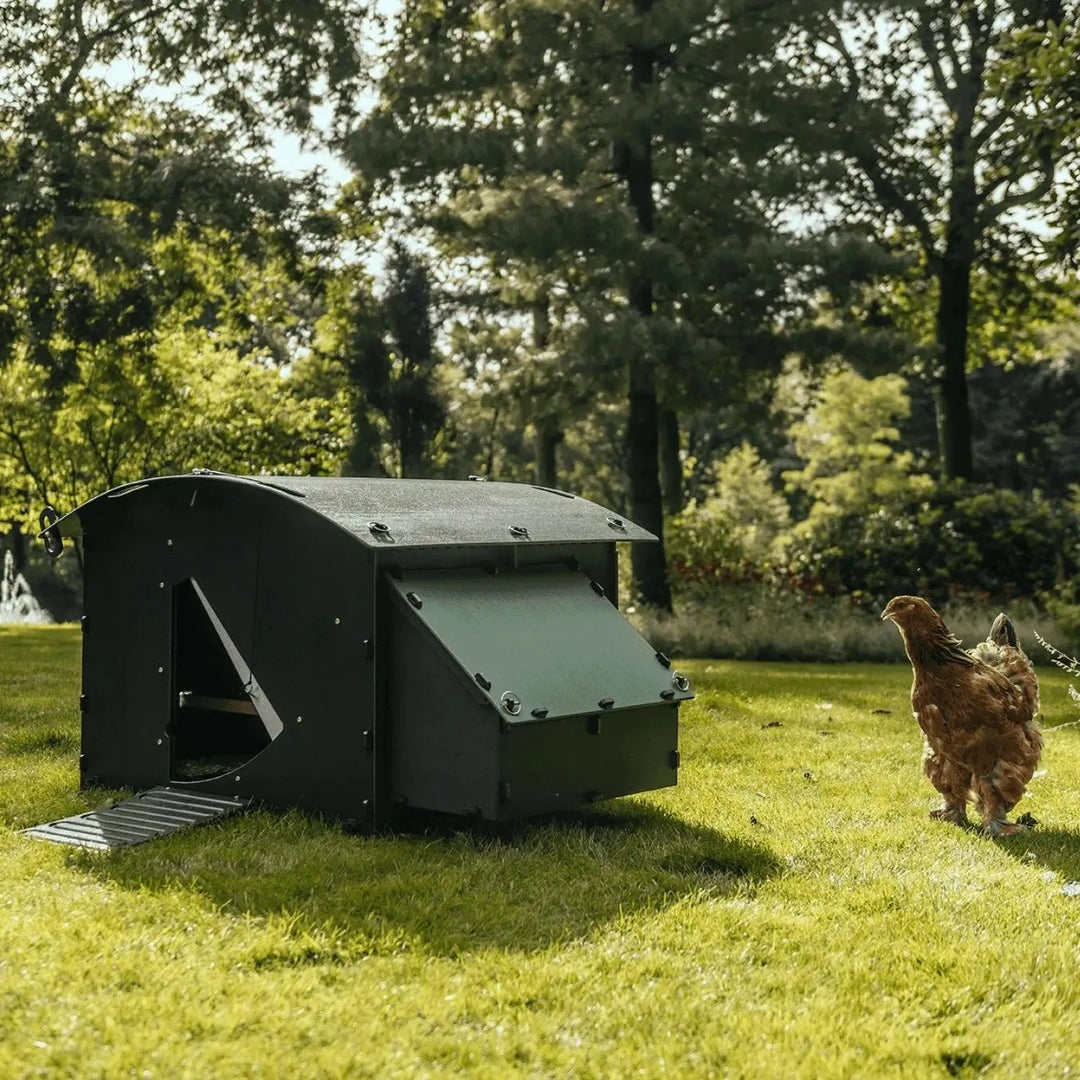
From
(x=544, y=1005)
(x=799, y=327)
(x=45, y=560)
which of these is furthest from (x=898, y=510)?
(x=45, y=560)

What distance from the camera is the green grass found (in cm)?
380

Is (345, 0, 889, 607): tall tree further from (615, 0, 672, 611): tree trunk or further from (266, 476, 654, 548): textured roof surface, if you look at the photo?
(266, 476, 654, 548): textured roof surface

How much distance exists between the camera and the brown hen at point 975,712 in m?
6.32

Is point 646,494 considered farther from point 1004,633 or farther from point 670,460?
point 1004,633

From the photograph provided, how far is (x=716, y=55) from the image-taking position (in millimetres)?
16453

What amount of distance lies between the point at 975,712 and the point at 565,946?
2547mm

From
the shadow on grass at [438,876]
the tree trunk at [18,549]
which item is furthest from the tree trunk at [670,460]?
the tree trunk at [18,549]

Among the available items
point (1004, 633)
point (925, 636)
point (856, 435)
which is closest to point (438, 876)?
point (925, 636)

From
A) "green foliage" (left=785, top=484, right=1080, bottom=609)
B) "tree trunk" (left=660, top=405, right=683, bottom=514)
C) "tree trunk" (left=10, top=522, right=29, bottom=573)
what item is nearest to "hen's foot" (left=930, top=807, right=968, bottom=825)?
"green foliage" (left=785, top=484, right=1080, bottom=609)

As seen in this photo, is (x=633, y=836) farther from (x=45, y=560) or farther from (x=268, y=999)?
(x=45, y=560)

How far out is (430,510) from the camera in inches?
258

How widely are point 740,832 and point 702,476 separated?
4494cm

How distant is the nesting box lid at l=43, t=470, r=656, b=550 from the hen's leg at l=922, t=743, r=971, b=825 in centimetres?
178

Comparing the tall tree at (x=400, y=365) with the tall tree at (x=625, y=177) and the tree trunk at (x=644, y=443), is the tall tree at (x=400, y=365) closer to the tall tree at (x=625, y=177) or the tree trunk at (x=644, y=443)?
the tall tree at (x=625, y=177)
